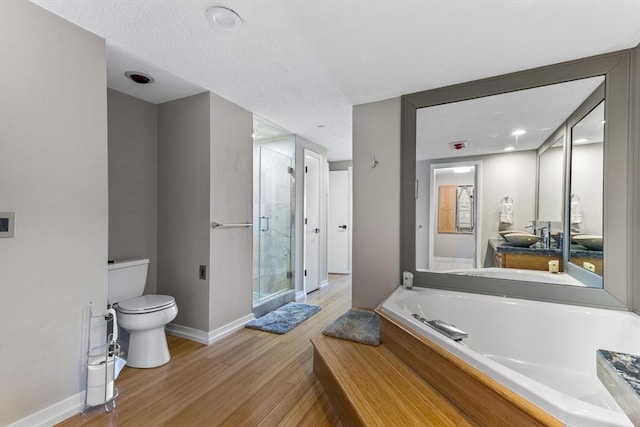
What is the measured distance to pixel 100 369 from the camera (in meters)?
1.64

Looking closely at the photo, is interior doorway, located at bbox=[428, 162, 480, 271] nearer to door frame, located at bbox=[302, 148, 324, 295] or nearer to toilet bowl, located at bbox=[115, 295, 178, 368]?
door frame, located at bbox=[302, 148, 324, 295]

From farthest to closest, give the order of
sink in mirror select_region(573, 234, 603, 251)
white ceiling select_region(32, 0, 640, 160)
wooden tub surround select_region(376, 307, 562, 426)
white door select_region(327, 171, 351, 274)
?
white door select_region(327, 171, 351, 274) < sink in mirror select_region(573, 234, 603, 251) < white ceiling select_region(32, 0, 640, 160) < wooden tub surround select_region(376, 307, 562, 426)

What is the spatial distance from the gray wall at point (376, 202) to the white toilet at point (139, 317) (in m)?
1.64

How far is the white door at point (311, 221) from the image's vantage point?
163 inches

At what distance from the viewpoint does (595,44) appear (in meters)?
1.79

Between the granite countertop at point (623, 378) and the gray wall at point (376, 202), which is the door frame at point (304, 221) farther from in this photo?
the granite countertop at point (623, 378)

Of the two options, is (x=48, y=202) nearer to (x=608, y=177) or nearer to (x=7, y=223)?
(x=7, y=223)

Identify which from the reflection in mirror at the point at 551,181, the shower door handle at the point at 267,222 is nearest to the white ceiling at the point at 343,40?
the reflection in mirror at the point at 551,181

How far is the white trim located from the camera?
1449mm

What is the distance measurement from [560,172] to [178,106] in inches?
129

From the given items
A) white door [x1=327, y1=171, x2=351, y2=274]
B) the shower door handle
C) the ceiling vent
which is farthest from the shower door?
the ceiling vent

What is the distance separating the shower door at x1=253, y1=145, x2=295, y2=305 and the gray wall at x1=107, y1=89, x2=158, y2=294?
1.08m

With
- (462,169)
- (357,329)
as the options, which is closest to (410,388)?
(357,329)

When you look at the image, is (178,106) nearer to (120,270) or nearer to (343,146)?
(120,270)
